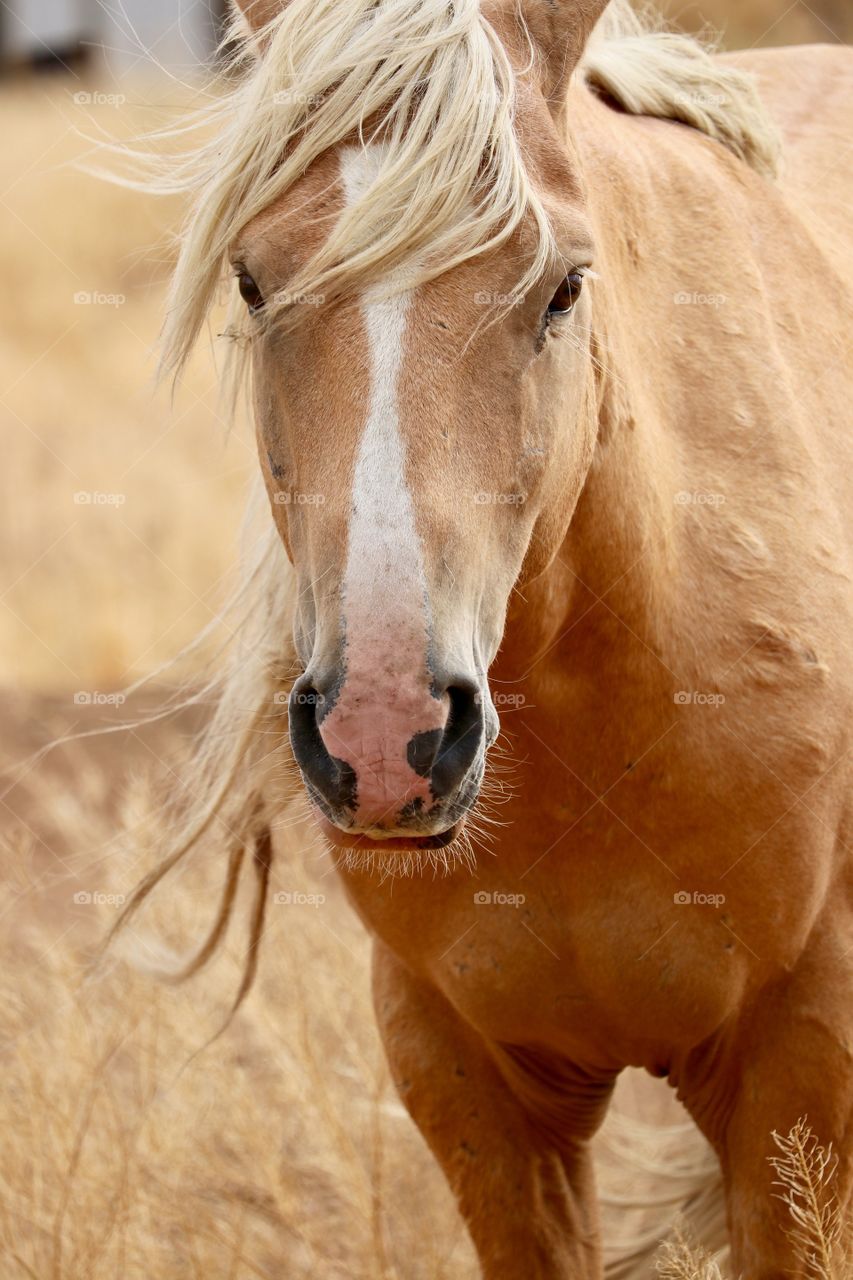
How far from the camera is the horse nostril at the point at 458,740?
1751mm

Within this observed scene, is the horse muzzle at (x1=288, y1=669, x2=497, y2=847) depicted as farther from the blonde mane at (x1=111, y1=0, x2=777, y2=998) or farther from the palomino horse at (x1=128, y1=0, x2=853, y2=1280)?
the blonde mane at (x1=111, y1=0, x2=777, y2=998)

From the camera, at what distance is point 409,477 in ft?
5.75

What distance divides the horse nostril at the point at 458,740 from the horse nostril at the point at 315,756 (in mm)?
101

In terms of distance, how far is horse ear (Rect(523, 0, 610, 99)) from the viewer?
209cm

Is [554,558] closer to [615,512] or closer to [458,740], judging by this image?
[615,512]

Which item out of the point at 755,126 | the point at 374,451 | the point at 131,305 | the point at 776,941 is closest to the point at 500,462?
the point at 374,451

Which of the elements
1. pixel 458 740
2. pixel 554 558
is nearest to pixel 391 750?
pixel 458 740

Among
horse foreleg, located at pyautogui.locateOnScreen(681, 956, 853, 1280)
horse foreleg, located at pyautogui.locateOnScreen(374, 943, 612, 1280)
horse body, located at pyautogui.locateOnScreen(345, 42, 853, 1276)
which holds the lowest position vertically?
horse foreleg, located at pyautogui.locateOnScreen(374, 943, 612, 1280)

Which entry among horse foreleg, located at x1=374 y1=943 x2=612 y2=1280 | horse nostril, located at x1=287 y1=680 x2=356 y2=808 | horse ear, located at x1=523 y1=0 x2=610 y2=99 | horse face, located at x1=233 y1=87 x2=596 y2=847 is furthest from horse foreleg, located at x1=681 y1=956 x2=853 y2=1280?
Answer: horse ear, located at x1=523 y1=0 x2=610 y2=99

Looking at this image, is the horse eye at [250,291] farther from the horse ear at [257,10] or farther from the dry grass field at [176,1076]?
the horse ear at [257,10]

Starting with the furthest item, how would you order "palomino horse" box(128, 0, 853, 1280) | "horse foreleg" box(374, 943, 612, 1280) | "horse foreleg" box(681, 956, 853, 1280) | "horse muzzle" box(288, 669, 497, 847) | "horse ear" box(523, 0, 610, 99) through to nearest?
"horse foreleg" box(374, 943, 612, 1280) → "horse foreleg" box(681, 956, 853, 1280) → "horse ear" box(523, 0, 610, 99) → "palomino horse" box(128, 0, 853, 1280) → "horse muzzle" box(288, 669, 497, 847)

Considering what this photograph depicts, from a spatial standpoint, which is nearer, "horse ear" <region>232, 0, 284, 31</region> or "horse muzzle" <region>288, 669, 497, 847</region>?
"horse muzzle" <region>288, 669, 497, 847</region>

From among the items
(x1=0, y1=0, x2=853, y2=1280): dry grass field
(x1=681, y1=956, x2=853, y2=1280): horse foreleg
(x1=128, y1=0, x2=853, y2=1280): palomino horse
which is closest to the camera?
(x1=128, y1=0, x2=853, y2=1280): palomino horse

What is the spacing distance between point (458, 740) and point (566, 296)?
2.04ft
